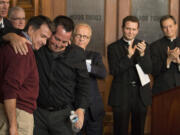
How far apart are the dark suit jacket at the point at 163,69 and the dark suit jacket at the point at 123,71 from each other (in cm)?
18

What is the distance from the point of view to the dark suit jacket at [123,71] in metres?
3.44

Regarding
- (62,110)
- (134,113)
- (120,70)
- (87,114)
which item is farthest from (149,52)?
(62,110)

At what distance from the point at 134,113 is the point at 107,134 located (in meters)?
1.21

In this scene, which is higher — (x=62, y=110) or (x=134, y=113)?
(x=62, y=110)

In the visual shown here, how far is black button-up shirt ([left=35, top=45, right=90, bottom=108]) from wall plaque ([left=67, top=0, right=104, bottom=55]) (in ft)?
6.67

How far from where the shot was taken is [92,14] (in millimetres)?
4609

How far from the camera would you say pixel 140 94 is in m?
3.46

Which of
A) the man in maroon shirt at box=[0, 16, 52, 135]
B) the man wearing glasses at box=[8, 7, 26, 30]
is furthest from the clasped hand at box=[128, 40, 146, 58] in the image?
the man in maroon shirt at box=[0, 16, 52, 135]

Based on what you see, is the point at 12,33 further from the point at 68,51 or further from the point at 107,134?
the point at 107,134

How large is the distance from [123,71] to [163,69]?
0.50m

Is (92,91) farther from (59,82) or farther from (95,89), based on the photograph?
(59,82)

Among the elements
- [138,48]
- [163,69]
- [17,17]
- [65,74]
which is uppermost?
[17,17]

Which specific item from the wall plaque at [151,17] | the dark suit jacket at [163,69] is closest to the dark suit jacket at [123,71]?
the dark suit jacket at [163,69]

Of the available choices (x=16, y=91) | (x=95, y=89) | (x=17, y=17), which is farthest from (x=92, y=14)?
(x=16, y=91)
